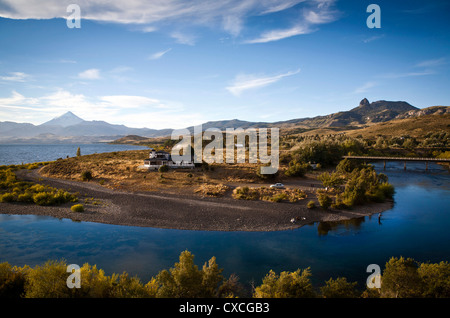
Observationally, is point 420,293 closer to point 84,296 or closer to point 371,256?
point 371,256

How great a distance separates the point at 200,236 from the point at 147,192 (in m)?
17.9

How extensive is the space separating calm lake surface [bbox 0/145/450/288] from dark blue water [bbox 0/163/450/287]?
0.24ft

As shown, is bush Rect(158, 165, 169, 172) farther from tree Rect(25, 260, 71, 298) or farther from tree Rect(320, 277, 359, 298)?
tree Rect(320, 277, 359, 298)

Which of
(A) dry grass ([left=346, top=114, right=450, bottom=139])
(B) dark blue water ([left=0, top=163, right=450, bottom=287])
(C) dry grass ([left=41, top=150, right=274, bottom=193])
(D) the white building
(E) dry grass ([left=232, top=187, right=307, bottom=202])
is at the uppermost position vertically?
(A) dry grass ([left=346, top=114, right=450, bottom=139])

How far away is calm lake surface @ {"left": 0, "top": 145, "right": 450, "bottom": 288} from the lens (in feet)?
63.2

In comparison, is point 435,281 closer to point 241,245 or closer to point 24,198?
point 241,245

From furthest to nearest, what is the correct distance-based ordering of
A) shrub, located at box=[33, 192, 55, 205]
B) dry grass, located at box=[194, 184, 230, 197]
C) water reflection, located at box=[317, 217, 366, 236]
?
dry grass, located at box=[194, 184, 230, 197] → shrub, located at box=[33, 192, 55, 205] → water reflection, located at box=[317, 217, 366, 236]

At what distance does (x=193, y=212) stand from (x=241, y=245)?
9.61m

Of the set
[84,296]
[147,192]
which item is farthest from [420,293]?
[147,192]

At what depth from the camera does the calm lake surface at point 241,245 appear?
19250 millimetres

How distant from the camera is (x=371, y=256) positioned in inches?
827

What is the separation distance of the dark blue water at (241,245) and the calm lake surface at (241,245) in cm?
7

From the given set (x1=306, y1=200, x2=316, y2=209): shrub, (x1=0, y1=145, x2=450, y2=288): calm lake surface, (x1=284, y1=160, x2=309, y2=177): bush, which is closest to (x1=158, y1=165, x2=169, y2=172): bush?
(x1=0, y1=145, x2=450, y2=288): calm lake surface

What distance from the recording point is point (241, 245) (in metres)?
22.7
